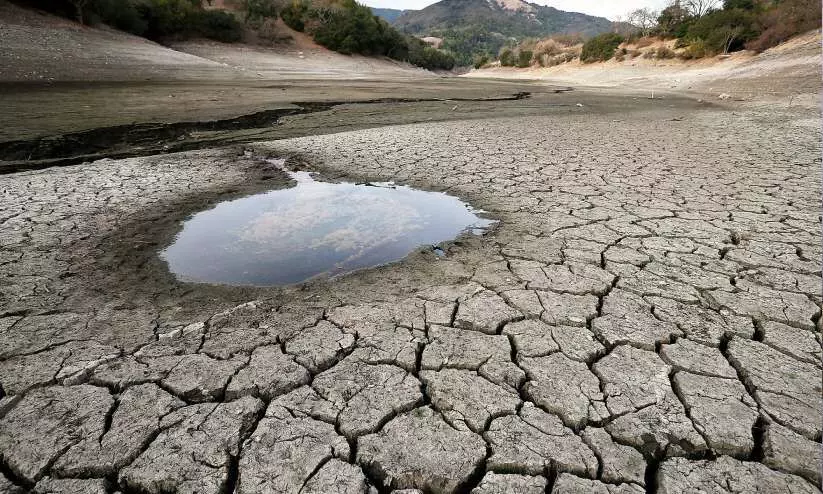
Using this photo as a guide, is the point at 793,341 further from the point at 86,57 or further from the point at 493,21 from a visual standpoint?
the point at 493,21

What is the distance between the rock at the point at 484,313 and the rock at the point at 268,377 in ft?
2.72

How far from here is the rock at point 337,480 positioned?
1317 mm

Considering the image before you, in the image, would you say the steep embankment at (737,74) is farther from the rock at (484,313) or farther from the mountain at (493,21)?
the mountain at (493,21)

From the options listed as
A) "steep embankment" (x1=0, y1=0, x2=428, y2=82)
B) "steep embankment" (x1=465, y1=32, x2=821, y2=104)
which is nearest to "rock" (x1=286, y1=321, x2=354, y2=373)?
"steep embankment" (x1=465, y1=32, x2=821, y2=104)

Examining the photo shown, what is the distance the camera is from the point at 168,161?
543 cm

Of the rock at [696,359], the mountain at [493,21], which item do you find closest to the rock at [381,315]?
the rock at [696,359]

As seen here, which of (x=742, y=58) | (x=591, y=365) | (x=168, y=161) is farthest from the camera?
(x=742, y=58)

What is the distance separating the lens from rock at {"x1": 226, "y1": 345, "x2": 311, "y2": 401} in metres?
1.72

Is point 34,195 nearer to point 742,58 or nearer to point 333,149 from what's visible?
point 333,149

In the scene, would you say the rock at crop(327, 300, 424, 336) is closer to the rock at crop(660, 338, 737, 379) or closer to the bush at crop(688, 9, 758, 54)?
the rock at crop(660, 338, 737, 379)

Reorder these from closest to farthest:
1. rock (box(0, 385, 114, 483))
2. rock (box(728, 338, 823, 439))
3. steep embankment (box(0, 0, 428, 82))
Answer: rock (box(0, 385, 114, 483)) < rock (box(728, 338, 823, 439)) < steep embankment (box(0, 0, 428, 82))

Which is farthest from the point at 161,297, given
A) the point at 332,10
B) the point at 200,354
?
the point at 332,10

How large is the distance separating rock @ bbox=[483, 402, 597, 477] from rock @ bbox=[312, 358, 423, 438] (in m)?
0.36

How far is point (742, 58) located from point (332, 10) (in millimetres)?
35913
